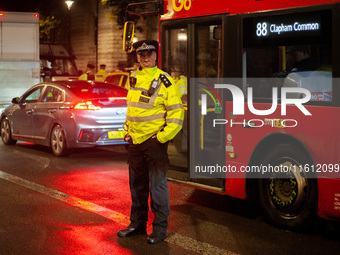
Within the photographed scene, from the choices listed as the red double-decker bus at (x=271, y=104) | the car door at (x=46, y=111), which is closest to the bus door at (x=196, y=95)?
the red double-decker bus at (x=271, y=104)

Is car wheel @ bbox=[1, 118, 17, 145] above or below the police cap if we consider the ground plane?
below

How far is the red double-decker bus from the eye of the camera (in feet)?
19.2

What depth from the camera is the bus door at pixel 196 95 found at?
7387 mm

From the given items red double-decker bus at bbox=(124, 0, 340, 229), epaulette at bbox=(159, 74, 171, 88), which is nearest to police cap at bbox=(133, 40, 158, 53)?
epaulette at bbox=(159, 74, 171, 88)

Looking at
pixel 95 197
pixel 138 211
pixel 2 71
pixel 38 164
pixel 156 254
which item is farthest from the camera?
pixel 2 71

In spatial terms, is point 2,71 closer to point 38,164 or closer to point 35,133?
point 35,133

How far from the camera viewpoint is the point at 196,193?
→ 28.0 ft

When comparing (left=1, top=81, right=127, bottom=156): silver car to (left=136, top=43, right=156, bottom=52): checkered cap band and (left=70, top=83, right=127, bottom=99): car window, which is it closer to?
(left=70, top=83, right=127, bottom=99): car window

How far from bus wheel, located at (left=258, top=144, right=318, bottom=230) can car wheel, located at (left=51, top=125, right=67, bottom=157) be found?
6205 millimetres

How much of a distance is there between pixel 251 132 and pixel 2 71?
38.3 ft

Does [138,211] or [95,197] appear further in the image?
[95,197]

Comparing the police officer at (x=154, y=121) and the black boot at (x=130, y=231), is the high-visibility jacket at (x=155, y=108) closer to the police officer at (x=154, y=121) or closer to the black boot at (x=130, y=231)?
the police officer at (x=154, y=121)

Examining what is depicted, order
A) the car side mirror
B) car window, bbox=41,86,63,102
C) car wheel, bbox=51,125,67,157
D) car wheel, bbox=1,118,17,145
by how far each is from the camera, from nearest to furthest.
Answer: the car side mirror, car wheel, bbox=51,125,67,157, car window, bbox=41,86,63,102, car wheel, bbox=1,118,17,145

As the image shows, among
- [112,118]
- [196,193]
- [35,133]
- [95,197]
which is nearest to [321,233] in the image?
[196,193]
